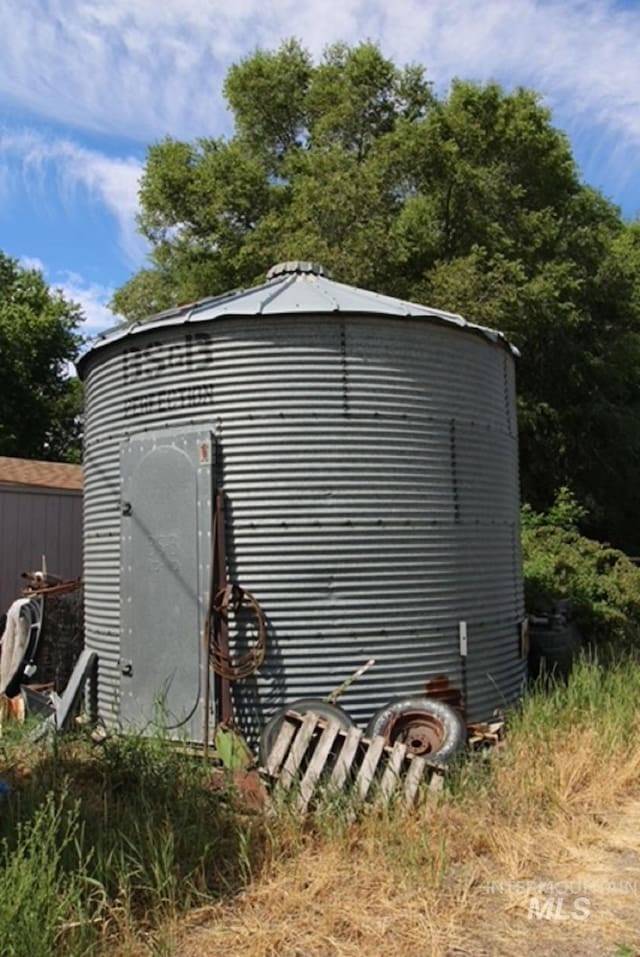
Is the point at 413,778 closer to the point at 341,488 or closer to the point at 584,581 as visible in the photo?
the point at 341,488

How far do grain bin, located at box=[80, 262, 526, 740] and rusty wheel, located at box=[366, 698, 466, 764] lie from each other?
16cm

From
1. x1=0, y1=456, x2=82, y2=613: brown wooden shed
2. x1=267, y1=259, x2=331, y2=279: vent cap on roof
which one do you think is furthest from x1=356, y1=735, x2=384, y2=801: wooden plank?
x1=0, y1=456, x2=82, y2=613: brown wooden shed

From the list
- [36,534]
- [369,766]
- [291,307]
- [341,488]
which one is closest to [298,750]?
[369,766]

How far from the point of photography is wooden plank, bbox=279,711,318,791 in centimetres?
512

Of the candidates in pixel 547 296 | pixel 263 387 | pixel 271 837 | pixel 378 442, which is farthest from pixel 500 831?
pixel 547 296

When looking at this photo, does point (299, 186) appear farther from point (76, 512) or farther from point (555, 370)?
point (76, 512)

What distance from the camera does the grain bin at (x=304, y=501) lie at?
6.07m

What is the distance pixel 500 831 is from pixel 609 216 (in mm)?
21807

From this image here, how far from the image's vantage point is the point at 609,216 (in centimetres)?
2272

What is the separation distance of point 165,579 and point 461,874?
329 cm

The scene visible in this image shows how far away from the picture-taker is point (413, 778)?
5090 mm

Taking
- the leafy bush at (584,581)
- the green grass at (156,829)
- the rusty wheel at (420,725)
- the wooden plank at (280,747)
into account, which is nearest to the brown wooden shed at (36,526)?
the green grass at (156,829)

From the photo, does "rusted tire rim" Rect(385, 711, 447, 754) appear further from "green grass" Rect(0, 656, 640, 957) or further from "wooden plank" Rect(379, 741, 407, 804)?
"wooden plank" Rect(379, 741, 407, 804)

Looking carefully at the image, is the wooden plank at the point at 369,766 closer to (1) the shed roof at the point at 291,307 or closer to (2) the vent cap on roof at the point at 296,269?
(1) the shed roof at the point at 291,307
